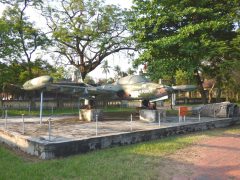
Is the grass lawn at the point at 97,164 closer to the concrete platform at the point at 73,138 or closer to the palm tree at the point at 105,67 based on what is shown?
the concrete platform at the point at 73,138

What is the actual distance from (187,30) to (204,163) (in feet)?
40.4

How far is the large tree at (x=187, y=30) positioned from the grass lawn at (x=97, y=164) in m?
9.81

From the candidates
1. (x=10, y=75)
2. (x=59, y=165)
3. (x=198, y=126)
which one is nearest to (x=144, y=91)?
(x=198, y=126)

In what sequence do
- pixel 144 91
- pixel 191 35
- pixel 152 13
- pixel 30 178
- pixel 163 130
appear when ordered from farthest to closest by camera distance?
pixel 152 13 → pixel 191 35 → pixel 144 91 → pixel 163 130 → pixel 30 178

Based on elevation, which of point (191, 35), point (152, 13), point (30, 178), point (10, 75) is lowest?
point (30, 178)

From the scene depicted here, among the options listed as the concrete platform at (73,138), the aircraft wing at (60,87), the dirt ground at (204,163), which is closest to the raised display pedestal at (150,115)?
the concrete platform at (73,138)

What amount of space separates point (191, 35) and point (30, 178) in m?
15.6

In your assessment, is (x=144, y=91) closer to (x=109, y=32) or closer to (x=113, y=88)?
(x=113, y=88)

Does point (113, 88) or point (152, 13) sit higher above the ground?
point (152, 13)

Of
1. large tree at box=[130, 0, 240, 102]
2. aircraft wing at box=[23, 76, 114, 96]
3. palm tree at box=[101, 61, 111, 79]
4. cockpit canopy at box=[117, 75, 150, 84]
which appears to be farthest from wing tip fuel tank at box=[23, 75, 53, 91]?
palm tree at box=[101, 61, 111, 79]

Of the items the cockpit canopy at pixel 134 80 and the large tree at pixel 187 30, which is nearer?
the cockpit canopy at pixel 134 80

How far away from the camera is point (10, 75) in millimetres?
27266

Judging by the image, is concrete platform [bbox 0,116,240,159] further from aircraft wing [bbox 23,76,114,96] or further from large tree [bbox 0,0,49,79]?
large tree [bbox 0,0,49,79]

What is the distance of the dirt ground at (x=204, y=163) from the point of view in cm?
842
